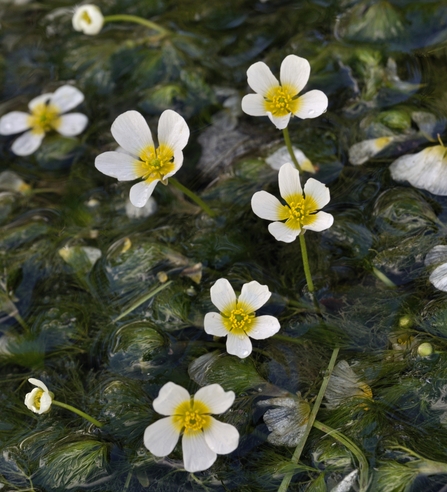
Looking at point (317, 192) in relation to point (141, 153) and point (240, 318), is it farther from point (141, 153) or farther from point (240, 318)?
point (141, 153)

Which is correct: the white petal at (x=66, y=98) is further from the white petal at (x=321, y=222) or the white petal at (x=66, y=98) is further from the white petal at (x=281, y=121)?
the white petal at (x=321, y=222)

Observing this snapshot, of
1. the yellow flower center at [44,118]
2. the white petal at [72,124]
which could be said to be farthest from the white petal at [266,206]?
the yellow flower center at [44,118]

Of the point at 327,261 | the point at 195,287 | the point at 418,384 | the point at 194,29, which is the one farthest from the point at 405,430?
the point at 194,29

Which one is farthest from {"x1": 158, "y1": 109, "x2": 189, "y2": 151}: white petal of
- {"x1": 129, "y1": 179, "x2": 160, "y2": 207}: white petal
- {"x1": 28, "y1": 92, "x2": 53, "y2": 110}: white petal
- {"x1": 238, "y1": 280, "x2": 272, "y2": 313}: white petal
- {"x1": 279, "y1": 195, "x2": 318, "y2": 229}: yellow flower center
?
{"x1": 28, "y1": 92, "x2": 53, "y2": 110}: white petal

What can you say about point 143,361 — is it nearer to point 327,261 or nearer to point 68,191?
point 327,261

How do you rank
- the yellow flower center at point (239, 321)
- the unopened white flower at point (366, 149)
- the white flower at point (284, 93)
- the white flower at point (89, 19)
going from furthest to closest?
the white flower at point (89, 19) → the unopened white flower at point (366, 149) → the white flower at point (284, 93) → the yellow flower center at point (239, 321)

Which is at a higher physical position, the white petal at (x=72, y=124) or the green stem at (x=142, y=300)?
the white petal at (x=72, y=124)

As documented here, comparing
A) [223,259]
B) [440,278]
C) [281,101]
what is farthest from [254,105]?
[440,278]
